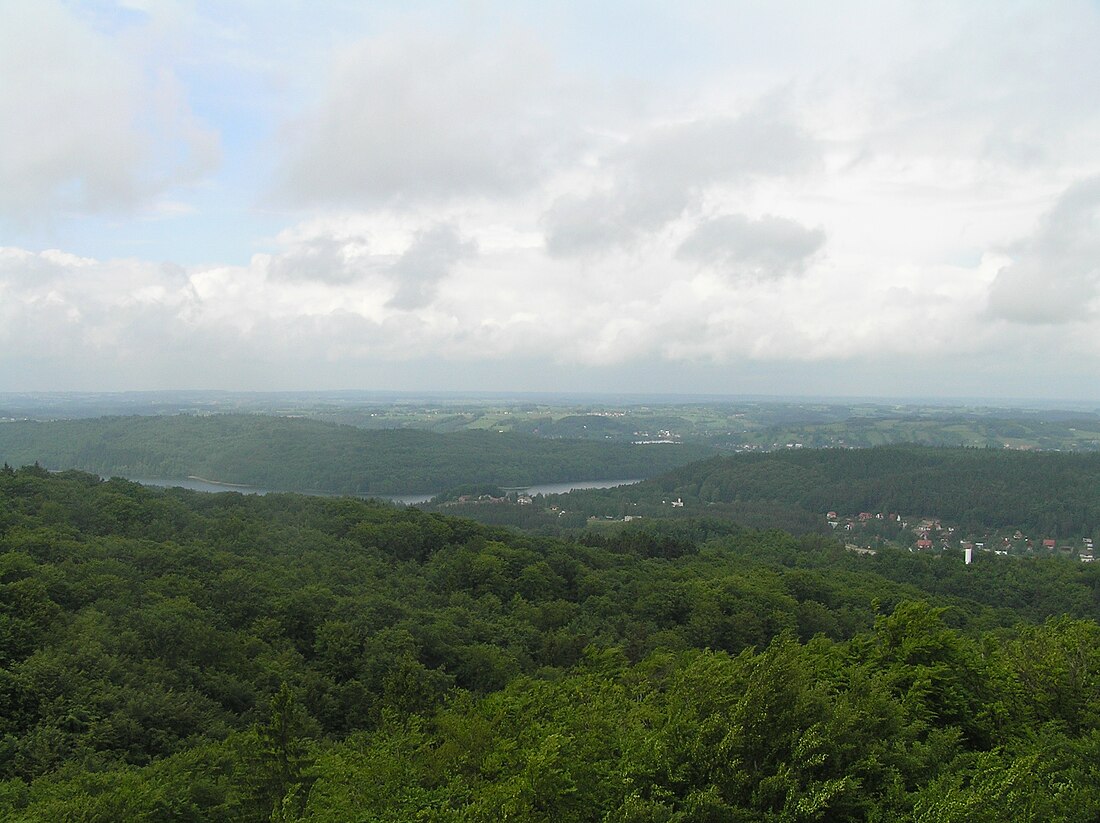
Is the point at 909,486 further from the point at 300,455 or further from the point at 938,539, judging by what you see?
the point at 300,455

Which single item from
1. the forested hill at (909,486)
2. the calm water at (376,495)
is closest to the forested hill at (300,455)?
the calm water at (376,495)

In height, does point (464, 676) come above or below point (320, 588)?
below

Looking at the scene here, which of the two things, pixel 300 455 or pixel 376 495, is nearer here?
pixel 376 495

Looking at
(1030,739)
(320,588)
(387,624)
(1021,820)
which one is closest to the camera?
(1021,820)

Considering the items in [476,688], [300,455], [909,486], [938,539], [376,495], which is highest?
[300,455]

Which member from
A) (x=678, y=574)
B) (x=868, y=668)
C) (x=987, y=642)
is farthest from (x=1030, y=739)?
(x=678, y=574)

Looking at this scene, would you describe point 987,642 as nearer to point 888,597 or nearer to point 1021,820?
point 1021,820

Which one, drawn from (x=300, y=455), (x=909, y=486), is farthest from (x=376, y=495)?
(x=909, y=486)
